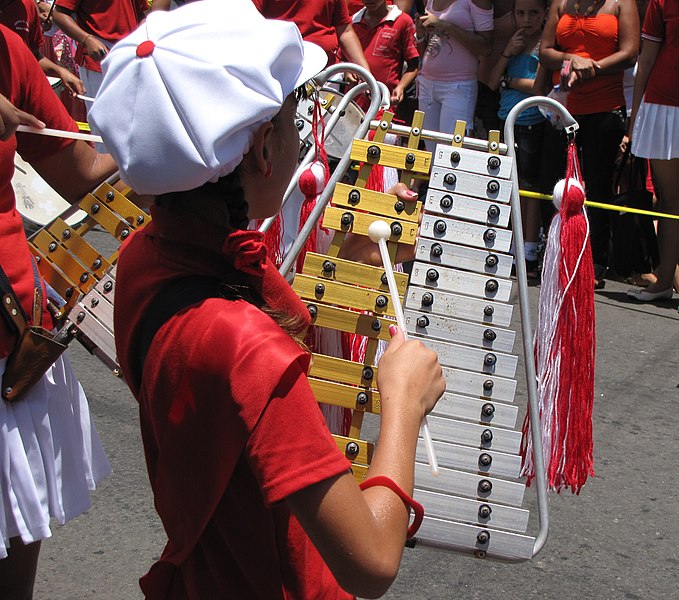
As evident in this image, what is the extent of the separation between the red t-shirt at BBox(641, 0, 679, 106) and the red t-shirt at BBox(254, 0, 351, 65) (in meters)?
1.82

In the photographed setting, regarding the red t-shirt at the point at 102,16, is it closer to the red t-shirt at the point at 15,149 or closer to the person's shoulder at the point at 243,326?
the red t-shirt at the point at 15,149

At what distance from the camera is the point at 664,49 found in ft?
18.5

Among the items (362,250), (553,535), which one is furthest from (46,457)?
(553,535)

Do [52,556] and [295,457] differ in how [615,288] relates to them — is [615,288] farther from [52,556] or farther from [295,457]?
[295,457]

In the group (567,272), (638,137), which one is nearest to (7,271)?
(567,272)

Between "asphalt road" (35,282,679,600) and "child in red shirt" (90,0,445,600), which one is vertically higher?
"child in red shirt" (90,0,445,600)

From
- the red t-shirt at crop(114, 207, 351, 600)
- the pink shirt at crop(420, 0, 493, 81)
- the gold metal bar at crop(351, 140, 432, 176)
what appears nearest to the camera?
the red t-shirt at crop(114, 207, 351, 600)

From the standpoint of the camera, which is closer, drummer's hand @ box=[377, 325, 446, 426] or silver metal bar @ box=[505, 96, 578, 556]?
drummer's hand @ box=[377, 325, 446, 426]

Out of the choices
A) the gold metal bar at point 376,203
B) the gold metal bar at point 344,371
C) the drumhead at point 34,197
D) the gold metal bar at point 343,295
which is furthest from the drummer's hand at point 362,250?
the drumhead at point 34,197

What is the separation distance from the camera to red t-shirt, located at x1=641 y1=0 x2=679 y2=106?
219 inches

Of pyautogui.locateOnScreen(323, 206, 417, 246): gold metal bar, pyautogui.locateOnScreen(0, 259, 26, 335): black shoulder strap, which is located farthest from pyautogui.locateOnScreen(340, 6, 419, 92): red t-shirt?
pyautogui.locateOnScreen(0, 259, 26, 335): black shoulder strap

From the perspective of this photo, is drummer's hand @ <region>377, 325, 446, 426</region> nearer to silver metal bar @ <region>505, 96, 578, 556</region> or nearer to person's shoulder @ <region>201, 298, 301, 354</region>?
person's shoulder @ <region>201, 298, 301, 354</region>

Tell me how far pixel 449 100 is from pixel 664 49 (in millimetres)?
1536

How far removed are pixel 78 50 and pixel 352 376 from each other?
5.45m
